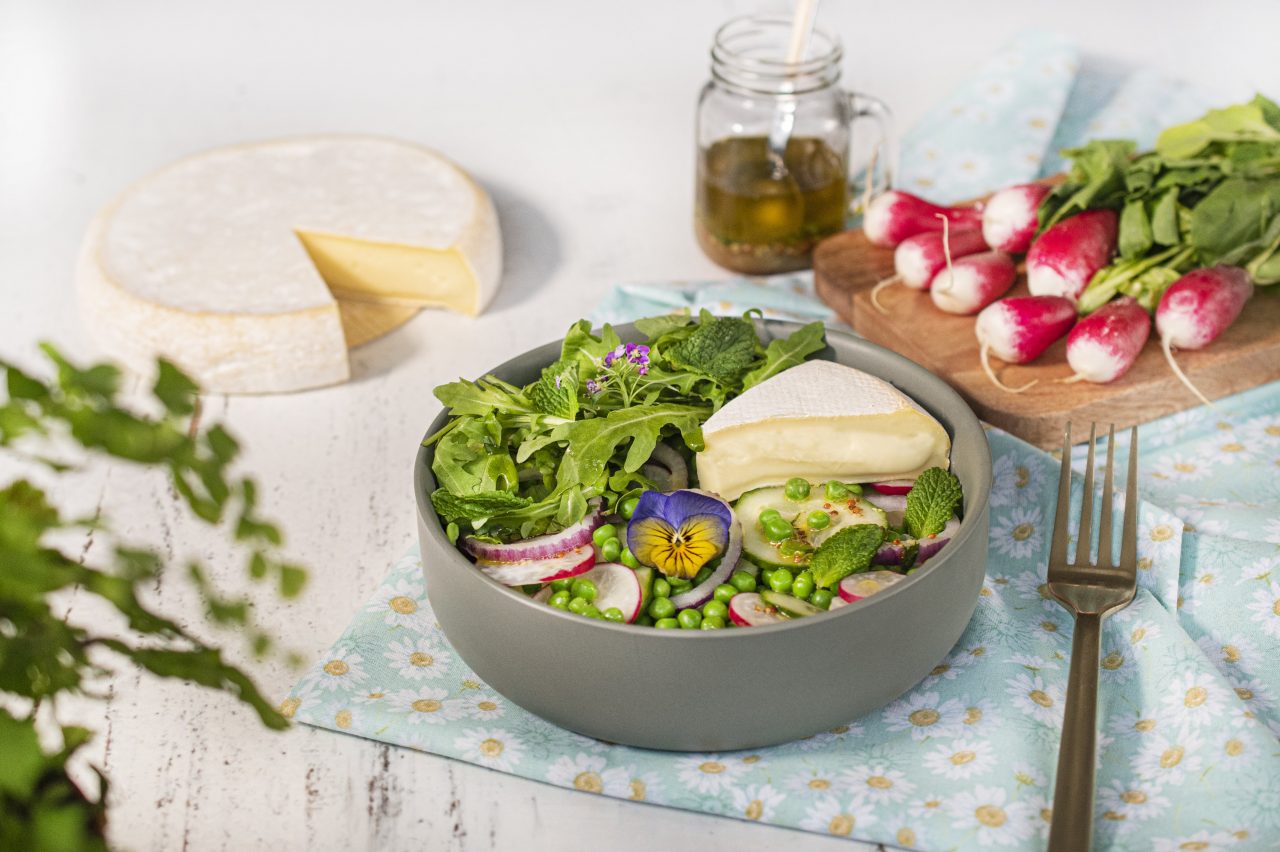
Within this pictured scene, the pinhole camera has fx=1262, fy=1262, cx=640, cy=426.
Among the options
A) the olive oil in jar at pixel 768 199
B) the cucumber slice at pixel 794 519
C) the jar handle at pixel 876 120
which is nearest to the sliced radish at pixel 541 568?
the cucumber slice at pixel 794 519

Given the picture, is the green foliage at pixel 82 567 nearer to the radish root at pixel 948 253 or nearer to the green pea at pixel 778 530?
the green pea at pixel 778 530

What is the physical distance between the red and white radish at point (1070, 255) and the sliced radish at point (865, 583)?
1.10m

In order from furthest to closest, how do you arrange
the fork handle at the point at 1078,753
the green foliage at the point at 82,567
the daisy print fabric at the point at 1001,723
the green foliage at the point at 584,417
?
the green foliage at the point at 584,417 → the daisy print fabric at the point at 1001,723 → the fork handle at the point at 1078,753 → the green foliage at the point at 82,567

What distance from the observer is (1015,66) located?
11.9 feet

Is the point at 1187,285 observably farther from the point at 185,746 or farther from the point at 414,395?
the point at 185,746

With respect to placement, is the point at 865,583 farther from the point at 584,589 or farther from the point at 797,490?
the point at 584,589

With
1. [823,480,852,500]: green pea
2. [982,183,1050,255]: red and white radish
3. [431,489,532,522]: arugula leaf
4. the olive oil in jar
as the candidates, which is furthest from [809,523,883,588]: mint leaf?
the olive oil in jar

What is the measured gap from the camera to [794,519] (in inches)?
73.5

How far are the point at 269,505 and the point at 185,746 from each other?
675 millimetres

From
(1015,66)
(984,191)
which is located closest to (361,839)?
(984,191)

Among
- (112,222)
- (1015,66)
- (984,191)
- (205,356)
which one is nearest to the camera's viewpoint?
(205,356)

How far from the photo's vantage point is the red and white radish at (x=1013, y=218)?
108 inches

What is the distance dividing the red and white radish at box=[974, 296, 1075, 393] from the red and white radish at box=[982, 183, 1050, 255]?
0.93ft

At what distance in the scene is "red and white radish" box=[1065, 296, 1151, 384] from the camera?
7.83ft
